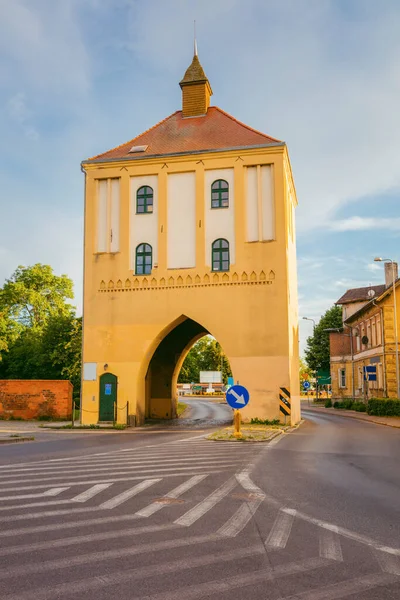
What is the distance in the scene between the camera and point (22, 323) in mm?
63062

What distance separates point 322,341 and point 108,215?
49.0 metres

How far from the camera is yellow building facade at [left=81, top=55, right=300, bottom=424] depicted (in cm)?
2795

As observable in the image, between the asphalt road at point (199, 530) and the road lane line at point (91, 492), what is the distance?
0.02m

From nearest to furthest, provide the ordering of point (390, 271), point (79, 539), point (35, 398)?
point (79, 539)
point (35, 398)
point (390, 271)

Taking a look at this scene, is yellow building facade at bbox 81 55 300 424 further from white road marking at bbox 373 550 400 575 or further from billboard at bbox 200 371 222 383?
billboard at bbox 200 371 222 383

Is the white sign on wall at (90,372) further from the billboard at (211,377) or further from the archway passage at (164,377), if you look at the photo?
the billboard at (211,377)

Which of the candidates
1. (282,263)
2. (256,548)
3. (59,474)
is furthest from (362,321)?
(256,548)

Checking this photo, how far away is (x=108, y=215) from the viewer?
30.8m

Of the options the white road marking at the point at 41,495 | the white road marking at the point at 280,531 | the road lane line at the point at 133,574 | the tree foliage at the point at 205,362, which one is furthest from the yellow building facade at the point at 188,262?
the tree foliage at the point at 205,362

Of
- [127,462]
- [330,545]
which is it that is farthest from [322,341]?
[330,545]

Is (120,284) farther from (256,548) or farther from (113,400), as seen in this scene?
(256,548)

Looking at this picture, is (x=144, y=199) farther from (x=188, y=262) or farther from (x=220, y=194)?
(x=188, y=262)

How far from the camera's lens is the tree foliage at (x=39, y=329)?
1652 inches

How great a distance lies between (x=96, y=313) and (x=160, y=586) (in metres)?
25.4
